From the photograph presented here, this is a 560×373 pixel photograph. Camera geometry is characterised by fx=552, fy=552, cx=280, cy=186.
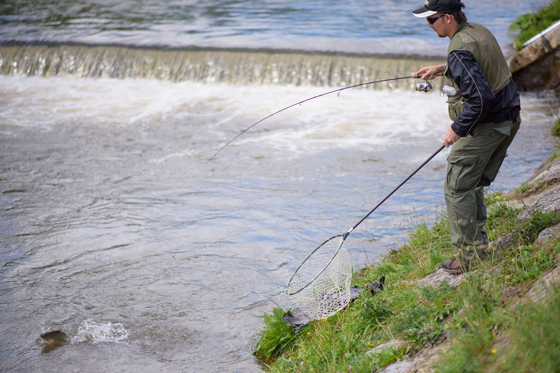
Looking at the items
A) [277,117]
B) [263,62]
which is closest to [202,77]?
[263,62]

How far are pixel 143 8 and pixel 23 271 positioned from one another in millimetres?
14469

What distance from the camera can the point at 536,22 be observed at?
1245 cm

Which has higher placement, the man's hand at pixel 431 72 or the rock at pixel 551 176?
the man's hand at pixel 431 72

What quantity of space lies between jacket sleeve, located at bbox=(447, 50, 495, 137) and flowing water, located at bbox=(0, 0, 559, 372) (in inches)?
87.1

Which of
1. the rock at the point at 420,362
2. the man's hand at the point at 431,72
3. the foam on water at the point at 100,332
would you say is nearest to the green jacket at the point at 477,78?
the man's hand at the point at 431,72

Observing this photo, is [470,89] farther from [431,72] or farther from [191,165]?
[191,165]

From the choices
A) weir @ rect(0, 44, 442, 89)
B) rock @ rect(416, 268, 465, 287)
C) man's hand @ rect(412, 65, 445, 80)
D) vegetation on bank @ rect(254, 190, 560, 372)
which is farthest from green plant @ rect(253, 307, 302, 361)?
weir @ rect(0, 44, 442, 89)

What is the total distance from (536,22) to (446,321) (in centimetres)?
1121

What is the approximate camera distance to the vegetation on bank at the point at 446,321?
2.71 metres

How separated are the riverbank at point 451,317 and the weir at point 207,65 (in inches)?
312

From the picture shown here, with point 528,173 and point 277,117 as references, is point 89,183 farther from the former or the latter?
point 528,173

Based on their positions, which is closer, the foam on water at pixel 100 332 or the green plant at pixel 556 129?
the foam on water at pixel 100 332

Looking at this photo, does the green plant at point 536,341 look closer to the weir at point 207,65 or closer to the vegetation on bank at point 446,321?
the vegetation on bank at point 446,321

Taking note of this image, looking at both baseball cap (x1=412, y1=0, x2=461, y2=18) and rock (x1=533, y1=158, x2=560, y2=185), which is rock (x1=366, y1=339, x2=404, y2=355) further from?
rock (x1=533, y1=158, x2=560, y2=185)
